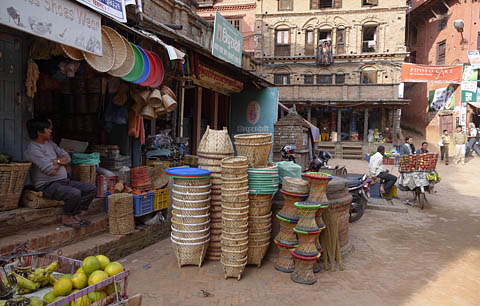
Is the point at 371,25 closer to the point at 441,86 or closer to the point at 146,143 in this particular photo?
the point at 441,86

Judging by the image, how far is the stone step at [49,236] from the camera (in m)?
3.65

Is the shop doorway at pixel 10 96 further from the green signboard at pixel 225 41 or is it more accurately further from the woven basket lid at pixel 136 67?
the green signboard at pixel 225 41

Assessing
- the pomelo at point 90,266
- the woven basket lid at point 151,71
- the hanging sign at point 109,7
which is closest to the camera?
the pomelo at point 90,266

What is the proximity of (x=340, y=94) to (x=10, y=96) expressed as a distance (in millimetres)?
22030

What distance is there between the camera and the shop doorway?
171 inches

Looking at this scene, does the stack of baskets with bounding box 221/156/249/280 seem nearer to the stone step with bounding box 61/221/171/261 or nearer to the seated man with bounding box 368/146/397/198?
the stone step with bounding box 61/221/171/261

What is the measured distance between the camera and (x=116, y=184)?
5320 mm

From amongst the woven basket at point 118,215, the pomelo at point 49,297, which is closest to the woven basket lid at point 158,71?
the woven basket at point 118,215

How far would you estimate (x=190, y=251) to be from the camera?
4.16m

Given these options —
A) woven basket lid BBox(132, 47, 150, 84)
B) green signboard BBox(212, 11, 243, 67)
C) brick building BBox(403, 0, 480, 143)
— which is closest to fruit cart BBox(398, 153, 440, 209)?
green signboard BBox(212, 11, 243, 67)

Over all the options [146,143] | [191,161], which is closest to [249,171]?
[146,143]

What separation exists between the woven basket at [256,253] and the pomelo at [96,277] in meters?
2.37

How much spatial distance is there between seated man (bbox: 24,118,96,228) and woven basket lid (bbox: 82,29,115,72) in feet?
3.27

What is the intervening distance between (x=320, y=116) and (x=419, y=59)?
11.6m
